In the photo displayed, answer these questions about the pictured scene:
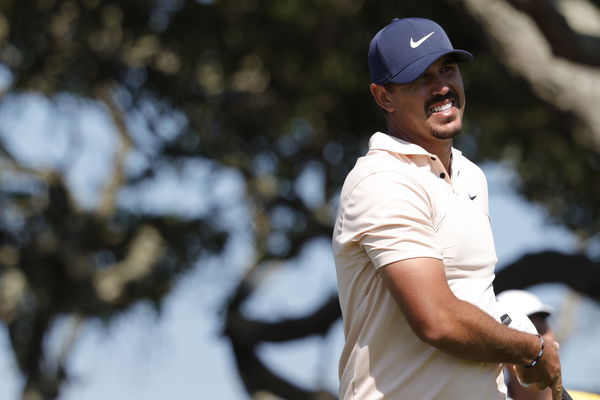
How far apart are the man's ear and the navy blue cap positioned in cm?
2

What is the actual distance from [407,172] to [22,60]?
10.4 metres

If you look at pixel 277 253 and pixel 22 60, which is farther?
pixel 277 253

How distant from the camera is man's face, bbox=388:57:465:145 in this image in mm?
2906

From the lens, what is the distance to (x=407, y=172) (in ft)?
9.09

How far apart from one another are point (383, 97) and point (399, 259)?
51 centimetres

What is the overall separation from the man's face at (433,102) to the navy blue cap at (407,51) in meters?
0.04

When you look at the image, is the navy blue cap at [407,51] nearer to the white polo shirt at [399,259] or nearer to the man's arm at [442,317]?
the white polo shirt at [399,259]

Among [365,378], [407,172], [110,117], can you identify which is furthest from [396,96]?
[110,117]

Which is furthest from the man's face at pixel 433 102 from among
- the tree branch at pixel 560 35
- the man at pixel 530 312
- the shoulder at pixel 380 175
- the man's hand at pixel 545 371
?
the tree branch at pixel 560 35

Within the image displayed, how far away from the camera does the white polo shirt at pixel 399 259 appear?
2.69 metres

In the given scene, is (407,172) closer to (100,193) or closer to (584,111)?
(584,111)

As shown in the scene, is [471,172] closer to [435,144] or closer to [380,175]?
[435,144]

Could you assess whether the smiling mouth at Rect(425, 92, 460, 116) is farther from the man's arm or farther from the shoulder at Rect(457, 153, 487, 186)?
the man's arm

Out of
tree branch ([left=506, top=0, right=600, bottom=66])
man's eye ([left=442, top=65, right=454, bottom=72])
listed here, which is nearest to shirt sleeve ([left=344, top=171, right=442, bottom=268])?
man's eye ([left=442, top=65, right=454, bottom=72])
